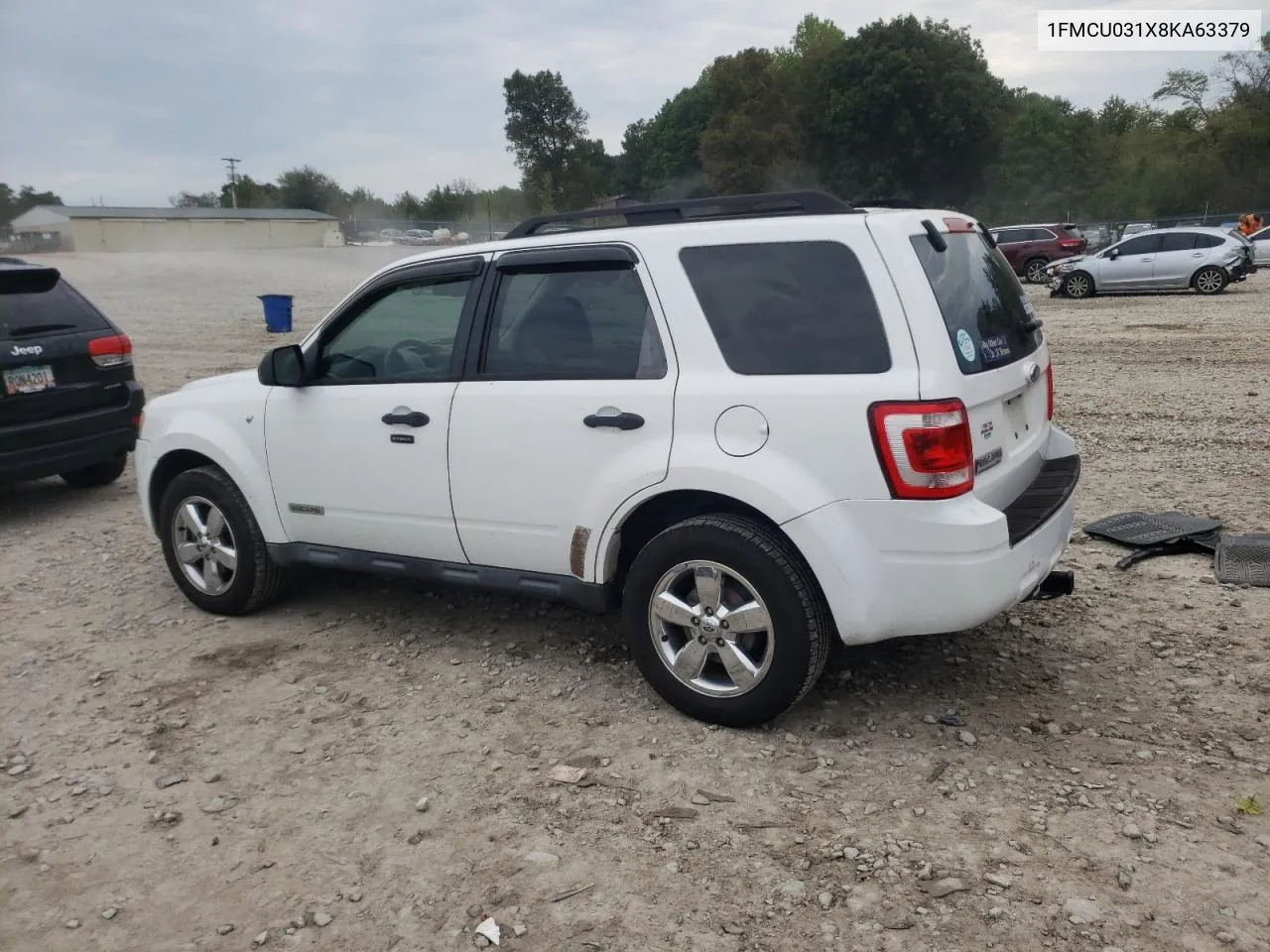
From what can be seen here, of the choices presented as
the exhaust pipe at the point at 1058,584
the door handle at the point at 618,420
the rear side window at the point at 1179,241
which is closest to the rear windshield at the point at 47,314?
the door handle at the point at 618,420

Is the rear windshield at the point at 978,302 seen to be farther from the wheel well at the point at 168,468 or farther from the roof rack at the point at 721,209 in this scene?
the wheel well at the point at 168,468

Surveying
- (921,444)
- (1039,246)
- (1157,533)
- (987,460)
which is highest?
(1039,246)

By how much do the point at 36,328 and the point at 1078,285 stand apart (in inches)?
833

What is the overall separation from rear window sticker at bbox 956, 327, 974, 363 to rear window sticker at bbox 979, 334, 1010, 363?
76 mm

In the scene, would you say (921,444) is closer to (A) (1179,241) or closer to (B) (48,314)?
(B) (48,314)

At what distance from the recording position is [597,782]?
3512 mm

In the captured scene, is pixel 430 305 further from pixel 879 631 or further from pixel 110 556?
pixel 110 556

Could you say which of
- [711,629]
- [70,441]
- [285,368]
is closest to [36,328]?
[70,441]

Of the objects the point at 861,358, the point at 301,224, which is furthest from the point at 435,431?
the point at 301,224

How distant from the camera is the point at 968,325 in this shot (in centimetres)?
358

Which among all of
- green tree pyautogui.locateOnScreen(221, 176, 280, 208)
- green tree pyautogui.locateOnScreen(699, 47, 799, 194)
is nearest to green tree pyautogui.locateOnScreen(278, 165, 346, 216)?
green tree pyautogui.locateOnScreen(221, 176, 280, 208)

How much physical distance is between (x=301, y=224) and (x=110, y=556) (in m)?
75.4

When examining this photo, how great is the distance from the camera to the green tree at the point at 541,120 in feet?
289

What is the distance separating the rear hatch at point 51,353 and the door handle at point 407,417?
3.80 metres
